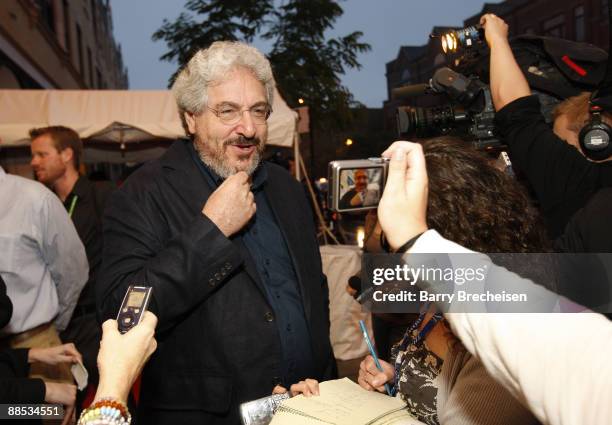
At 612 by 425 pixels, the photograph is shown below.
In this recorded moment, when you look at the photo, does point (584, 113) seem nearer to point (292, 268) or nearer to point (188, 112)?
point (292, 268)

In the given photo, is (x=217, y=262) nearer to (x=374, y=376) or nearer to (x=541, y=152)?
(x=374, y=376)

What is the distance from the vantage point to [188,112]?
188 centimetres

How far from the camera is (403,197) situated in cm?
86

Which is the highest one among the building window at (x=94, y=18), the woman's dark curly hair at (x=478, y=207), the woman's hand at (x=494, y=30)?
the building window at (x=94, y=18)

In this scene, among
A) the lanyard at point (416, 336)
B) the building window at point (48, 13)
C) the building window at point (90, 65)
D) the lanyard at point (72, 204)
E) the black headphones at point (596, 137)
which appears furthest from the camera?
the building window at point (90, 65)

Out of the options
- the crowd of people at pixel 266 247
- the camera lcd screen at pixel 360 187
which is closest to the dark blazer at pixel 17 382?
the crowd of people at pixel 266 247

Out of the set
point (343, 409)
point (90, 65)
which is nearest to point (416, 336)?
point (343, 409)

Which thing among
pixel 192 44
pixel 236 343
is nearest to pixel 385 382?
pixel 236 343

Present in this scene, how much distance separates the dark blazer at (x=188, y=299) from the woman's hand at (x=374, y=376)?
12.2 inches

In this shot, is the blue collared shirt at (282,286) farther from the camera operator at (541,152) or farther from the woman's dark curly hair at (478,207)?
the camera operator at (541,152)

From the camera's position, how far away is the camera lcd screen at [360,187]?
0.96 metres

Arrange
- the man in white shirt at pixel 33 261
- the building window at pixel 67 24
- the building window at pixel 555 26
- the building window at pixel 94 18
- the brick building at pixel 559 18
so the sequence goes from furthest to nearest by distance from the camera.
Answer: the building window at pixel 555 26 → the building window at pixel 94 18 → the brick building at pixel 559 18 → the building window at pixel 67 24 → the man in white shirt at pixel 33 261

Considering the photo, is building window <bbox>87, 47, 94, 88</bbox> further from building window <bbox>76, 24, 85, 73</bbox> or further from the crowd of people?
the crowd of people

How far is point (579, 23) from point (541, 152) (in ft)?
81.9
